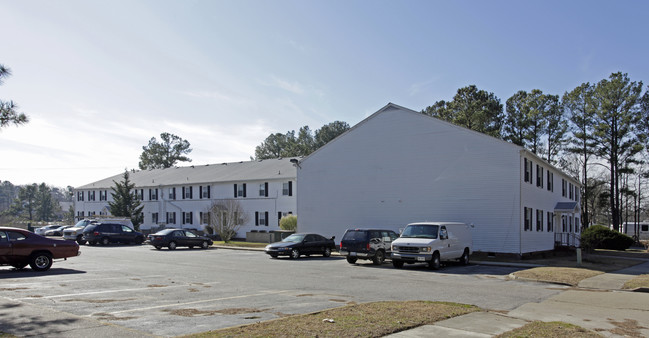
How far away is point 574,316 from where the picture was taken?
10.8 meters

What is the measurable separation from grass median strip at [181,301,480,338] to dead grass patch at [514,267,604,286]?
341 inches

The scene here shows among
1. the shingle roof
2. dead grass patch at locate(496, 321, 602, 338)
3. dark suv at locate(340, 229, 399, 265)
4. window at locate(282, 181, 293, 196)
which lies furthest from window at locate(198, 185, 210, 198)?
dead grass patch at locate(496, 321, 602, 338)

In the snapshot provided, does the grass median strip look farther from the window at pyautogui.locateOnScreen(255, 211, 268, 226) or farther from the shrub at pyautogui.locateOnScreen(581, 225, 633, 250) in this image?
the window at pyautogui.locateOnScreen(255, 211, 268, 226)

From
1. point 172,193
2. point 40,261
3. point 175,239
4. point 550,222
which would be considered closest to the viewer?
point 40,261

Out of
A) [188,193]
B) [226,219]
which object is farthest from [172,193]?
[226,219]

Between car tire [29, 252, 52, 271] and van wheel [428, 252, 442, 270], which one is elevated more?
car tire [29, 252, 52, 271]

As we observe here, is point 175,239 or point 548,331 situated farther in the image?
point 175,239

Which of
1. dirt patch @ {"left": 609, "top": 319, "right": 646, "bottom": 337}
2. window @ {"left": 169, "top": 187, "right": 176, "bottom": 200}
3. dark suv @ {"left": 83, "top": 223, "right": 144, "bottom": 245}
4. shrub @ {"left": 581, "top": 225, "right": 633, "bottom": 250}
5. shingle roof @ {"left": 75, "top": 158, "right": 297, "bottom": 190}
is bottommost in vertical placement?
shrub @ {"left": 581, "top": 225, "right": 633, "bottom": 250}

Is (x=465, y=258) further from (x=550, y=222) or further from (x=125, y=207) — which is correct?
(x=125, y=207)

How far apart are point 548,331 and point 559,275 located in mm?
11382

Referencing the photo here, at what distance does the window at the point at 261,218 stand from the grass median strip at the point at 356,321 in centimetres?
4060

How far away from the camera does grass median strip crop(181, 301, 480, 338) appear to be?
7715 millimetres

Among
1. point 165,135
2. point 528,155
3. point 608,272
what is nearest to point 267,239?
point 528,155

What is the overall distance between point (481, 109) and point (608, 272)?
1491 inches
